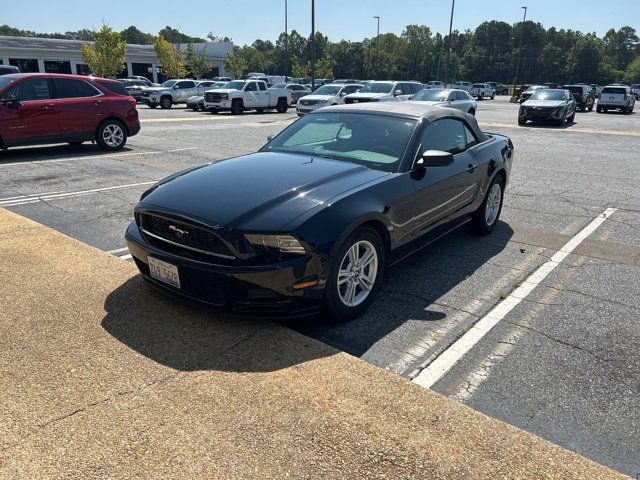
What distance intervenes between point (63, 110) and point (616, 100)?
105 feet

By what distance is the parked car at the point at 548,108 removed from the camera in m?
21.0

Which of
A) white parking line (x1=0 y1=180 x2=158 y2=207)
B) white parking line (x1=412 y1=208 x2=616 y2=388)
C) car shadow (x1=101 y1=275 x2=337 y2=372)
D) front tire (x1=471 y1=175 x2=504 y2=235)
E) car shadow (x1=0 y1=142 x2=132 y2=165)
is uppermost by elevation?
front tire (x1=471 y1=175 x2=504 y2=235)

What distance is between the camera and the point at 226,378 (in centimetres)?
304

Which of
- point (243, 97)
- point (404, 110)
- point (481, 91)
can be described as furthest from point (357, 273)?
point (481, 91)

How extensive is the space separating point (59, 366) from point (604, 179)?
1003 centimetres

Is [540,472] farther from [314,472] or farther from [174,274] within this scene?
[174,274]

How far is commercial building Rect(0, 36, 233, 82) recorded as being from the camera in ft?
162

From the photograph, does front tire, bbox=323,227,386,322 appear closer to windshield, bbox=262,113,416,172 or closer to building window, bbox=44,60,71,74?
windshield, bbox=262,113,416,172

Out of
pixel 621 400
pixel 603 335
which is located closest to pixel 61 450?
pixel 621 400

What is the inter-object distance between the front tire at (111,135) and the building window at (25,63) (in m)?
46.9

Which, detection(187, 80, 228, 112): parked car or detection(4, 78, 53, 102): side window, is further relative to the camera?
detection(187, 80, 228, 112): parked car

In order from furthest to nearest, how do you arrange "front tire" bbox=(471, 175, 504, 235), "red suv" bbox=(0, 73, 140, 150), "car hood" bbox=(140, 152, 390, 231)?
"red suv" bbox=(0, 73, 140, 150) → "front tire" bbox=(471, 175, 504, 235) → "car hood" bbox=(140, 152, 390, 231)

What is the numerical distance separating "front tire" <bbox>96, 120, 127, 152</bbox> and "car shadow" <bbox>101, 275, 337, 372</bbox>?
8790mm

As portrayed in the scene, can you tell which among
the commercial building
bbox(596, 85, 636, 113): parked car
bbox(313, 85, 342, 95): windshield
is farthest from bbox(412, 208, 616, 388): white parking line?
the commercial building
